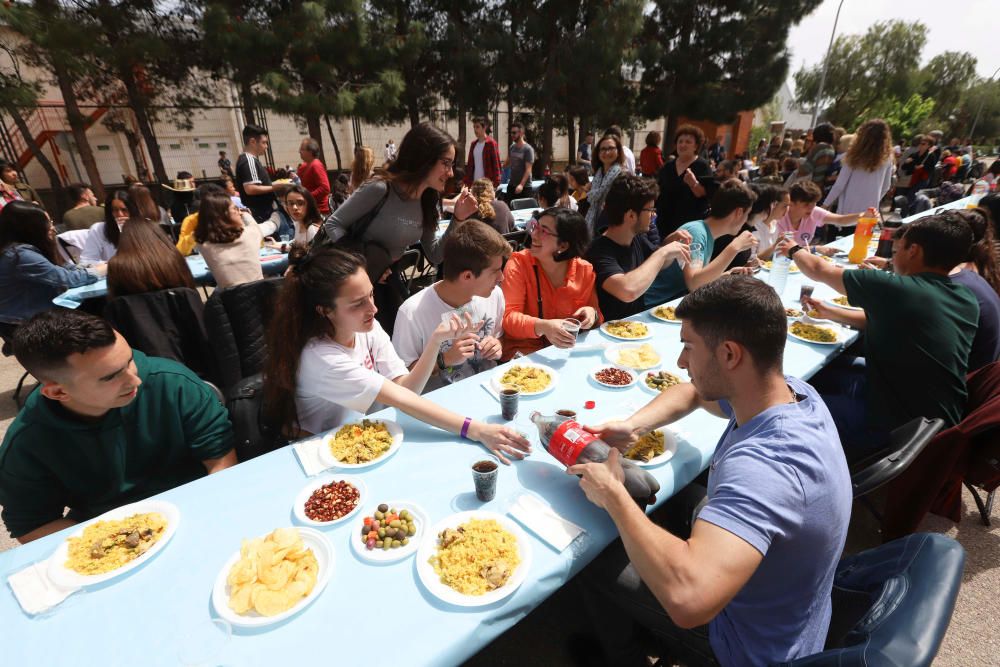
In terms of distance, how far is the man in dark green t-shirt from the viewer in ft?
7.63

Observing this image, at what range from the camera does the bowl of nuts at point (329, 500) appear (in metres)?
1.51

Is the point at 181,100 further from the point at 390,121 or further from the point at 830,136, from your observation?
the point at 830,136

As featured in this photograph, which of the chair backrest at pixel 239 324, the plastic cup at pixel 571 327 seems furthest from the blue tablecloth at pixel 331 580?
the chair backrest at pixel 239 324

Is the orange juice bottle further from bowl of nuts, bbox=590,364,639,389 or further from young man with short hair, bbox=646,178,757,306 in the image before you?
bowl of nuts, bbox=590,364,639,389

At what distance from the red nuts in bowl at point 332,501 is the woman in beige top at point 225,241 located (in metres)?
3.03

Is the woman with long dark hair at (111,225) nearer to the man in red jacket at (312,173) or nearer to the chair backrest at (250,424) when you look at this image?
the man in red jacket at (312,173)

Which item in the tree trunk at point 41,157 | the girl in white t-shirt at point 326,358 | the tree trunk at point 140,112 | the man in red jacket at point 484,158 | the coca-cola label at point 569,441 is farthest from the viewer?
the tree trunk at point 140,112

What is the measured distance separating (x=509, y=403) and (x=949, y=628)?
2.63m

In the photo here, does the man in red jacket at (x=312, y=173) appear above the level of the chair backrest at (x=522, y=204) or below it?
above

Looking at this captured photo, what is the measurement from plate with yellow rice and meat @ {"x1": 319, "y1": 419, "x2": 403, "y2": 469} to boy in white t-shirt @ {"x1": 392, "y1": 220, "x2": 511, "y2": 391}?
510 mm

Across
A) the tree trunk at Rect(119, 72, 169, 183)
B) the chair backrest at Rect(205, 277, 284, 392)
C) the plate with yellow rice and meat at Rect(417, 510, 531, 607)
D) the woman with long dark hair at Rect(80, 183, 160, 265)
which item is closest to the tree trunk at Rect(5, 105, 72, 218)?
the tree trunk at Rect(119, 72, 169, 183)

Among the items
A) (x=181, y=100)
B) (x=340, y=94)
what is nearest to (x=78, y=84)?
(x=181, y=100)

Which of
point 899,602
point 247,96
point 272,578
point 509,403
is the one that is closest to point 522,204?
point 509,403

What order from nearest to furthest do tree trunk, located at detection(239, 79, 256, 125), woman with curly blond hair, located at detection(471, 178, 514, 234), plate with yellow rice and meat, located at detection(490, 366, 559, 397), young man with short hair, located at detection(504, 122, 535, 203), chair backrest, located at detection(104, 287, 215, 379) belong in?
plate with yellow rice and meat, located at detection(490, 366, 559, 397) < chair backrest, located at detection(104, 287, 215, 379) < woman with curly blond hair, located at detection(471, 178, 514, 234) < young man with short hair, located at detection(504, 122, 535, 203) < tree trunk, located at detection(239, 79, 256, 125)
